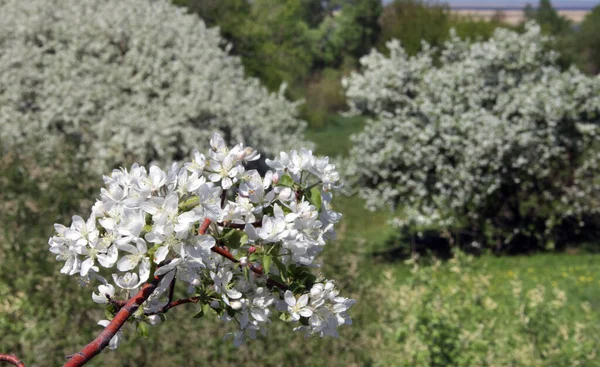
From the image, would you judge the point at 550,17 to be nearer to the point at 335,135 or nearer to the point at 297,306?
the point at 335,135

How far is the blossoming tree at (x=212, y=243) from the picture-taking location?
1.25 m

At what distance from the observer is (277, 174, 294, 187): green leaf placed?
1.49 metres

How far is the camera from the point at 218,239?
134 cm

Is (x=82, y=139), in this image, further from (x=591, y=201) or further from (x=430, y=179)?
(x=591, y=201)

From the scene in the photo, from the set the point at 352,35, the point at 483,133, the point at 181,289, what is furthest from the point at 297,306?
the point at 352,35

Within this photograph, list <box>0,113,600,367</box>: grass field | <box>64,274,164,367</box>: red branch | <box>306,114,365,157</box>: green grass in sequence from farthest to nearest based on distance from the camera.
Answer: <box>306,114,365,157</box>: green grass → <box>0,113,600,367</box>: grass field → <box>64,274,164,367</box>: red branch

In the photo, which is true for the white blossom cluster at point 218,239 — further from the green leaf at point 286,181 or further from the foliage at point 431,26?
the foliage at point 431,26

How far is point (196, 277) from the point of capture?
4.31ft

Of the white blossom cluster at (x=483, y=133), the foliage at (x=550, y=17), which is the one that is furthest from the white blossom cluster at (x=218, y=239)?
the foliage at (x=550, y=17)

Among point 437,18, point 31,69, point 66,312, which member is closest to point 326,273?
point 66,312

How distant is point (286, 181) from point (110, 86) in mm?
8232

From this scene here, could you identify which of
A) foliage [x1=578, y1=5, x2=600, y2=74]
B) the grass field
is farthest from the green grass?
the grass field

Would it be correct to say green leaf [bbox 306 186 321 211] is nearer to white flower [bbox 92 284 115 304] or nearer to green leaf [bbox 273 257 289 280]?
green leaf [bbox 273 257 289 280]

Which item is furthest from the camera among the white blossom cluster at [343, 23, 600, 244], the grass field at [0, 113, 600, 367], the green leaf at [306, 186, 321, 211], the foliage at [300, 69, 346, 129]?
the foliage at [300, 69, 346, 129]
